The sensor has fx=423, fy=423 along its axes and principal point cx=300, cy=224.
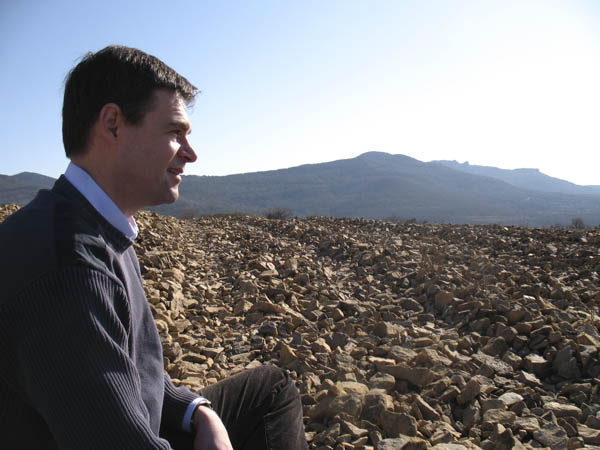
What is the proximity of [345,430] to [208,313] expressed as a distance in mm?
2301

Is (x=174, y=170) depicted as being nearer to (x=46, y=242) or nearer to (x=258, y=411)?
(x=46, y=242)

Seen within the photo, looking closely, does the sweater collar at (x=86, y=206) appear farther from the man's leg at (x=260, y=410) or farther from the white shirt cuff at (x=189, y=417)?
the man's leg at (x=260, y=410)

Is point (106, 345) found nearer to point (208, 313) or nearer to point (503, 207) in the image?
point (208, 313)

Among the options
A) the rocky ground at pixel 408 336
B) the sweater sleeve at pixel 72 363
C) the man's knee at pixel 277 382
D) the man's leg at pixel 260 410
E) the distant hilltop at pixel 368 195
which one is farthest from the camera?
the distant hilltop at pixel 368 195

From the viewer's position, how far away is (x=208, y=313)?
422cm

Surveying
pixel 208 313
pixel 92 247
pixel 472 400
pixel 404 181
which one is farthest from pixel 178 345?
pixel 404 181

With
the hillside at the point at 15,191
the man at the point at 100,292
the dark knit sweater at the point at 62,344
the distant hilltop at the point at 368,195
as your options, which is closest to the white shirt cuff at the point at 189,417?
the man at the point at 100,292

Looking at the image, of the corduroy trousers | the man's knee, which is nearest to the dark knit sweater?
the corduroy trousers

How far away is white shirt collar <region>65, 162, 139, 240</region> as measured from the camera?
3.85 feet

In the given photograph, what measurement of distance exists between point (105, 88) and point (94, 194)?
0.31 meters

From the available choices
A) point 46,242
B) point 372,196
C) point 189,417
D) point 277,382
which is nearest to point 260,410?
point 277,382

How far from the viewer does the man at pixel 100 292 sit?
0.89 meters

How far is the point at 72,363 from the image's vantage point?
2.89ft

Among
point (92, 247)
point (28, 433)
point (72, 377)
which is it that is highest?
point (92, 247)
